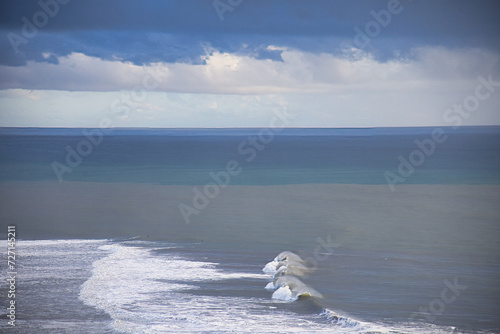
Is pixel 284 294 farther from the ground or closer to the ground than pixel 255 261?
closer to the ground

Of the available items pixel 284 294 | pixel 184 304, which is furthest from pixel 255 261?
pixel 184 304

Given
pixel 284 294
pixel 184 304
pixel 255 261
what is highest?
pixel 255 261

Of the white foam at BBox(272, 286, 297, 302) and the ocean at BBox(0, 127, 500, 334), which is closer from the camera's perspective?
the ocean at BBox(0, 127, 500, 334)

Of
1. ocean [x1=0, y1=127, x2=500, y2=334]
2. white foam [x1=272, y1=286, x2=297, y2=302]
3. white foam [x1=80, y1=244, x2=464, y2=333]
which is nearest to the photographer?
white foam [x1=80, y1=244, x2=464, y2=333]

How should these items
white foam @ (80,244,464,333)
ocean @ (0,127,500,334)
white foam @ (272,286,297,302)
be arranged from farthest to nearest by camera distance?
white foam @ (272,286,297,302) → ocean @ (0,127,500,334) → white foam @ (80,244,464,333)

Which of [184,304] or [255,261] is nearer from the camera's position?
[184,304]

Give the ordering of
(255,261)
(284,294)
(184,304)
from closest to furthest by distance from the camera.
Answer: (184,304), (284,294), (255,261)

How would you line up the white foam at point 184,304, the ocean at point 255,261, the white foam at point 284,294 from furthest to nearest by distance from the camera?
the white foam at point 284,294 → the ocean at point 255,261 → the white foam at point 184,304

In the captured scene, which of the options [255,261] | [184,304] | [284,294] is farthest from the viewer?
[255,261]

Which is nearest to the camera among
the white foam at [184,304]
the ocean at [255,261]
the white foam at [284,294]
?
the white foam at [184,304]

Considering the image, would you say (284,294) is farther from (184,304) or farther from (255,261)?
(255,261)

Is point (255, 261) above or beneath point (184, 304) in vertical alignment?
above

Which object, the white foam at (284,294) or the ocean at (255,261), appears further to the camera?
→ the white foam at (284,294)

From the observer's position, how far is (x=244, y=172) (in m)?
47.7
